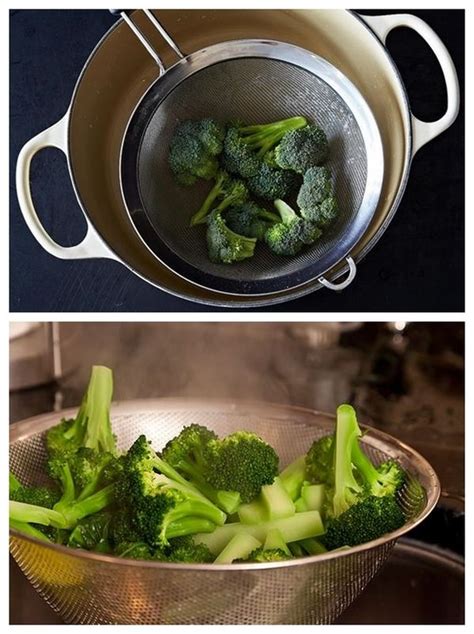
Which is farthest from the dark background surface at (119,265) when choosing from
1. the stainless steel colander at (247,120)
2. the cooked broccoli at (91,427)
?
the cooked broccoli at (91,427)

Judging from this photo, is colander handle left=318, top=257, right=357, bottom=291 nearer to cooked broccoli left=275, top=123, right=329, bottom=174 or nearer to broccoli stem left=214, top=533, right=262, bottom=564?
cooked broccoli left=275, top=123, right=329, bottom=174

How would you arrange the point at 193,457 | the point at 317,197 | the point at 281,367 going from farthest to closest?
the point at 281,367
the point at 317,197
the point at 193,457

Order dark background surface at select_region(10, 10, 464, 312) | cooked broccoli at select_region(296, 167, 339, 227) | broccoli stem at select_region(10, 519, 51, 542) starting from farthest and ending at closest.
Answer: dark background surface at select_region(10, 10, 464, 312)
cooked broccoli at select_region(296, 167, 339, 227)
broccoli stem at select_region(10, 519, 51, 542)

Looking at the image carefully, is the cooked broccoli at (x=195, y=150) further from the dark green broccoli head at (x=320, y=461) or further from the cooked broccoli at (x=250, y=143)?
the dark green broccoli head at (x=320, y=461)

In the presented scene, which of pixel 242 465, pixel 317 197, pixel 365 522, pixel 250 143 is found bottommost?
pixel 365 522

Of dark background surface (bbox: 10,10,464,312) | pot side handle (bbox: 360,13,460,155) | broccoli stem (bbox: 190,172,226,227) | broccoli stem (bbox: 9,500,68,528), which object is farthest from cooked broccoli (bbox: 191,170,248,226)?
broccoli stem (bbox: 9,500,68,528)

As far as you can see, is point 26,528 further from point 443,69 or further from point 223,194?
point 443,69

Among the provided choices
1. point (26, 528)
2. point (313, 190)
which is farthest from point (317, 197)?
point (26, 528)
